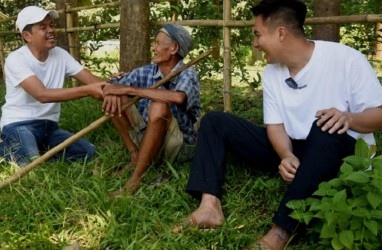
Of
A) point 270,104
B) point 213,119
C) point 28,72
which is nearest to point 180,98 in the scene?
point 213,119

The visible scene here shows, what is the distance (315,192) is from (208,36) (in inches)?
110

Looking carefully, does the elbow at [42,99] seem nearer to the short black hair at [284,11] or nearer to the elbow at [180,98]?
the elbow at [180,98]

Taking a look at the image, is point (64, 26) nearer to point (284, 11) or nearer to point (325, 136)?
point (284, 11)

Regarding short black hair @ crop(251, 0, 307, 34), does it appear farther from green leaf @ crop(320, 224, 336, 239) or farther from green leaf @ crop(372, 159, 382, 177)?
green leaf @ crop(320, 224, 336, 239)

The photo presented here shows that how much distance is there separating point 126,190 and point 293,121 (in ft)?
3.71

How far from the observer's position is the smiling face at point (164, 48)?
335 cm

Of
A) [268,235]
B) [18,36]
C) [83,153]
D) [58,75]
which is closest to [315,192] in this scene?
[268,235]

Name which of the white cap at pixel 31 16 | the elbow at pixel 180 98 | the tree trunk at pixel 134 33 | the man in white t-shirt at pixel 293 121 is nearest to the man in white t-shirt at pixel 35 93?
the white cap at pixel 31 16

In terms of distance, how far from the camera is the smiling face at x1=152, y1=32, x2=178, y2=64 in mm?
3350

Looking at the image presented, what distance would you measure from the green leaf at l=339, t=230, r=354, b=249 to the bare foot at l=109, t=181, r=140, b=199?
1381mm

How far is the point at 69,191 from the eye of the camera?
3.07 metres

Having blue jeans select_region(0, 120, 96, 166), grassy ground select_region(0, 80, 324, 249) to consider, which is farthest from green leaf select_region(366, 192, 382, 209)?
blue jeans select_region(0, 120, 96, 166)

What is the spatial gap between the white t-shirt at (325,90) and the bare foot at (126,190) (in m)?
0.97

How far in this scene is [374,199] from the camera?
2.03 meters
